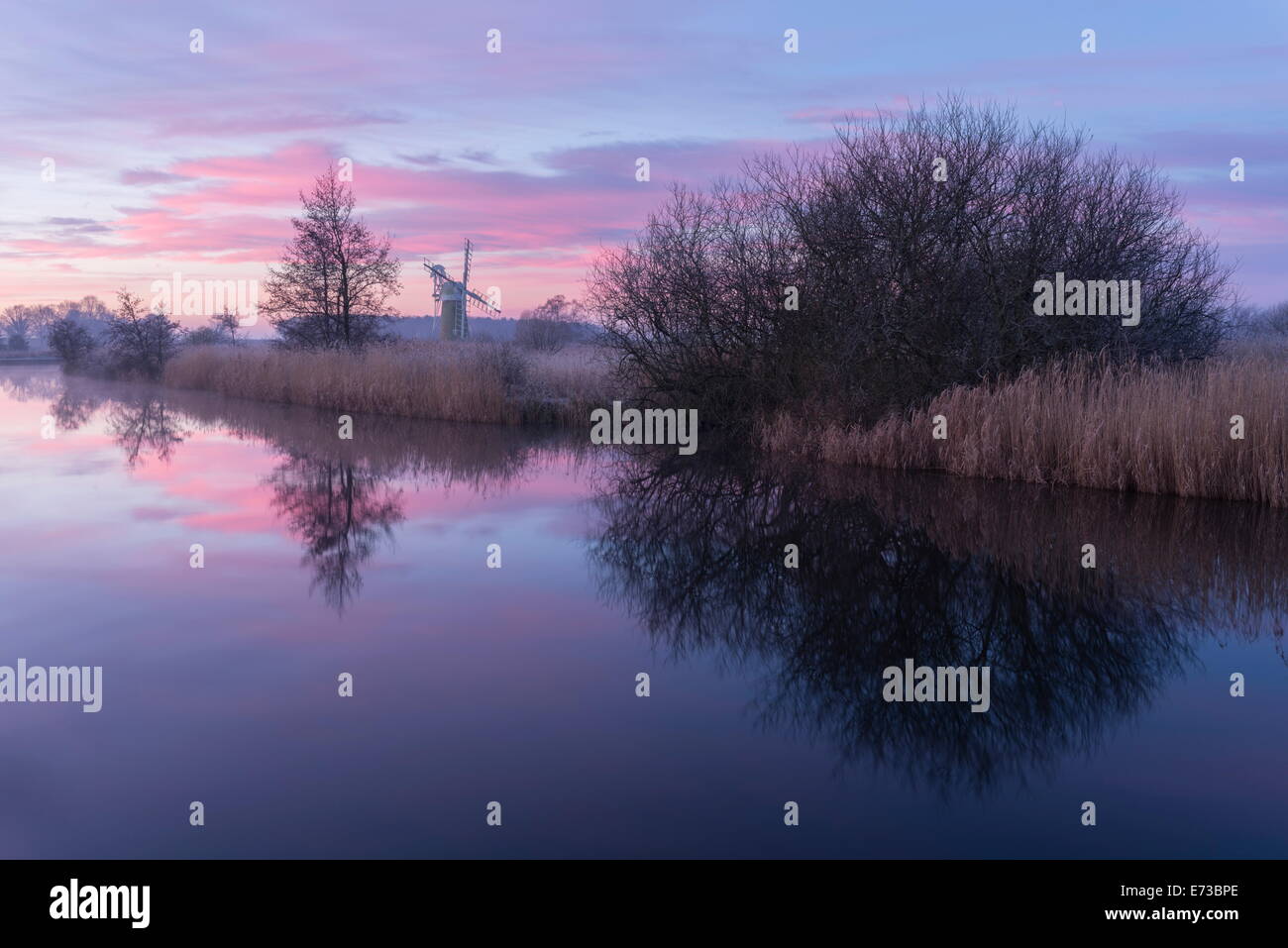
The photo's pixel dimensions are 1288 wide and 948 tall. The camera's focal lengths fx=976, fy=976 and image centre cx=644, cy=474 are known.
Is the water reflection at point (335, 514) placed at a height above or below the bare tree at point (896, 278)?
below

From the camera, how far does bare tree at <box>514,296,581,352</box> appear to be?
58.5 m

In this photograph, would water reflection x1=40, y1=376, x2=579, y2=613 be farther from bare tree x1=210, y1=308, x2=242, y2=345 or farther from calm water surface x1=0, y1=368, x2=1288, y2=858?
bare tree x1=210, y1=308, x2=242, y2=345

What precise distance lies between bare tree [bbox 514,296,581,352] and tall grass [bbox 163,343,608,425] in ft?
74.8

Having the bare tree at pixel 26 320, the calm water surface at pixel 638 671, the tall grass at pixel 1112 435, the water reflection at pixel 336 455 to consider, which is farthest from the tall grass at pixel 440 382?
the bare tree at pixel 26 320

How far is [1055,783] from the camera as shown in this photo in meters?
4.39

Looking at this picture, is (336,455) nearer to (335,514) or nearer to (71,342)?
(335,514)

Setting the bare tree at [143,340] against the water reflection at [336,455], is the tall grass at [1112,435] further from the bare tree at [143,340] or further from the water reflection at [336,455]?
the bare tree at [143,340]

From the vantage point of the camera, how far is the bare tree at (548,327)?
5850 cm

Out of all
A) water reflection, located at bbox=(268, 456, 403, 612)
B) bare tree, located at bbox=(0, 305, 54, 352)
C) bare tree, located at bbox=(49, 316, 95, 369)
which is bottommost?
water reflection, located at bbox=(268, 456, 403, 612)

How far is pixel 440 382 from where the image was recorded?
926 inches

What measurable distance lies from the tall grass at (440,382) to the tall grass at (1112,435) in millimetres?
9285

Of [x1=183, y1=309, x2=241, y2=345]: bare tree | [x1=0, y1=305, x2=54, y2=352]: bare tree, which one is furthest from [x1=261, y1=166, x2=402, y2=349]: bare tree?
[x1=0, y1=305, x2=54, y2=352]: bare tree

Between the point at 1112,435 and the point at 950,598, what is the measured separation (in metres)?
6.21
